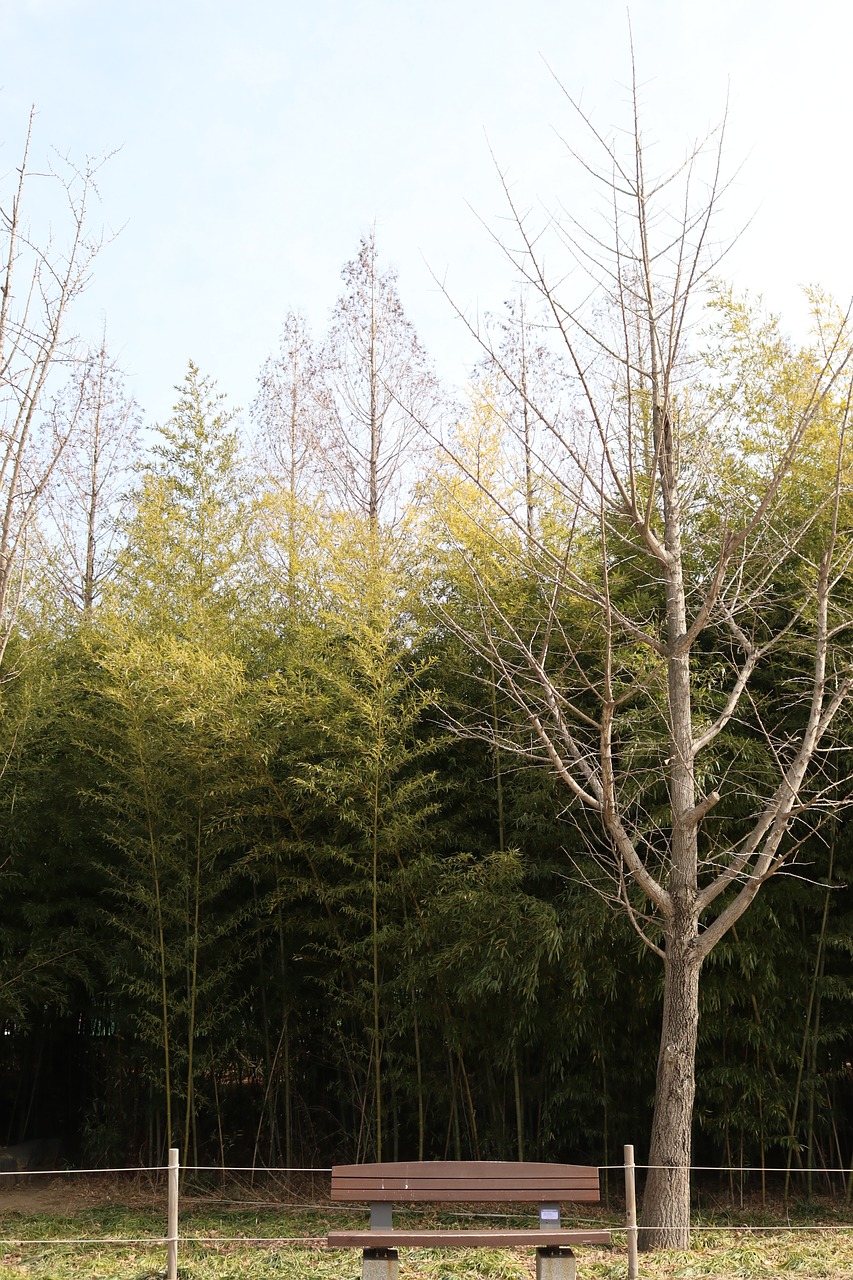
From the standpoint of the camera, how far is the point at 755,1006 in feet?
17.8

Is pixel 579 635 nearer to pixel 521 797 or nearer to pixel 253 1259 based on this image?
pixel 521 797

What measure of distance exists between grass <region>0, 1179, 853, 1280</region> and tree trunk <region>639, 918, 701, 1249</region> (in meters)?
0.15

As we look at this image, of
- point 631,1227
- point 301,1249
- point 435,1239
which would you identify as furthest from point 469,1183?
point 301,1249

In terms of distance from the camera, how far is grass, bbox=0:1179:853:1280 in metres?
4.15

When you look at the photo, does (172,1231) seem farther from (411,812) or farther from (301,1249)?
(411,812)

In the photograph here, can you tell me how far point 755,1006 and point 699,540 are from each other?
230cm

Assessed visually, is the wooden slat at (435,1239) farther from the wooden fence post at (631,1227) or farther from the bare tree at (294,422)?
the bare tree at (294,422)

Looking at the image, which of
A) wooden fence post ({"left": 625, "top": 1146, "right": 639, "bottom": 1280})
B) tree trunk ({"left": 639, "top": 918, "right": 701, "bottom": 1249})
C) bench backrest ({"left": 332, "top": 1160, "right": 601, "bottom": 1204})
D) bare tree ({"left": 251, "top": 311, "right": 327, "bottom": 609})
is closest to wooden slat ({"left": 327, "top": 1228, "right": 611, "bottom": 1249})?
bench backrest ({"left": 332, "top": 1160, "right": 601, "bottom": 1204})

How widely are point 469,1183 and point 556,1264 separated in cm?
36

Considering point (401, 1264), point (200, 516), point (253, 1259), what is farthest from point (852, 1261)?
point (200, 516)

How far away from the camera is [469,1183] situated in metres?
3.67

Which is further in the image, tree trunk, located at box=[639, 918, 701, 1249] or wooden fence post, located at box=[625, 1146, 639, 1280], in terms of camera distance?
tree trunk, located at box=[639, 918, 701, 1249]

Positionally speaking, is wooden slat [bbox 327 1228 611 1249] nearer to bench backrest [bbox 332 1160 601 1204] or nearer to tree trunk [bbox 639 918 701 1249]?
bench backrest [bbox 332 1160 601 1204]

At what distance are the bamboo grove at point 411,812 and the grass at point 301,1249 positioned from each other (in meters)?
0.52
